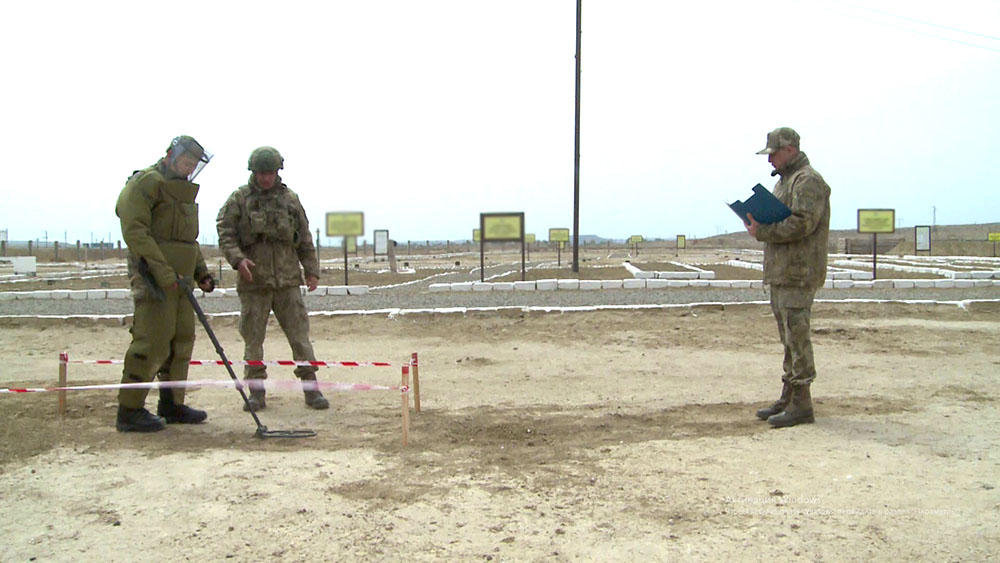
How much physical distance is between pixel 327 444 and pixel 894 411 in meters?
4.01

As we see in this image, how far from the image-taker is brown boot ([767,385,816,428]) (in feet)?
16.3

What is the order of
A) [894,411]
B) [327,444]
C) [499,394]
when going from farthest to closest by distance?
[499,394] → [894,411] → [327,444]

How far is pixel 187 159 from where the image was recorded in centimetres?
513

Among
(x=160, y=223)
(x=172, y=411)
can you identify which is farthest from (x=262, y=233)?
(x=172, y=411)

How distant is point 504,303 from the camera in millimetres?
12633

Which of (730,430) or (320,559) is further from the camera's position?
(730,430)

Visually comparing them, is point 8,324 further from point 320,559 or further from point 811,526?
point 811,526

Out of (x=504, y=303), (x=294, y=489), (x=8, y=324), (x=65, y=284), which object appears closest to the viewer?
(x=294, y=489)

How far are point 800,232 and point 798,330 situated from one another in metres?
0.67

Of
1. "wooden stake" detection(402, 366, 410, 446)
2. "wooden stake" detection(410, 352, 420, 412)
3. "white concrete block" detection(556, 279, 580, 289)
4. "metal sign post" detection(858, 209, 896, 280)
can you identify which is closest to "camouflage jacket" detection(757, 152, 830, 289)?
"wooden stake" detection(402, 366, 410, 446)

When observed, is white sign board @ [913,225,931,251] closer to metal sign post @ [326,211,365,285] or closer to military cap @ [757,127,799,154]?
metal sign post @ [326,211,365,285]

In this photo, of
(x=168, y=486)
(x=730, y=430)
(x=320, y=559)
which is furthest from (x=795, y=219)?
(x=168, y=486)

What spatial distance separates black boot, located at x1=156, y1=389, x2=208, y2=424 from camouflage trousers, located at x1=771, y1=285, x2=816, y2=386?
4210 mm

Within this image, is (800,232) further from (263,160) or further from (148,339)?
(148,339)
